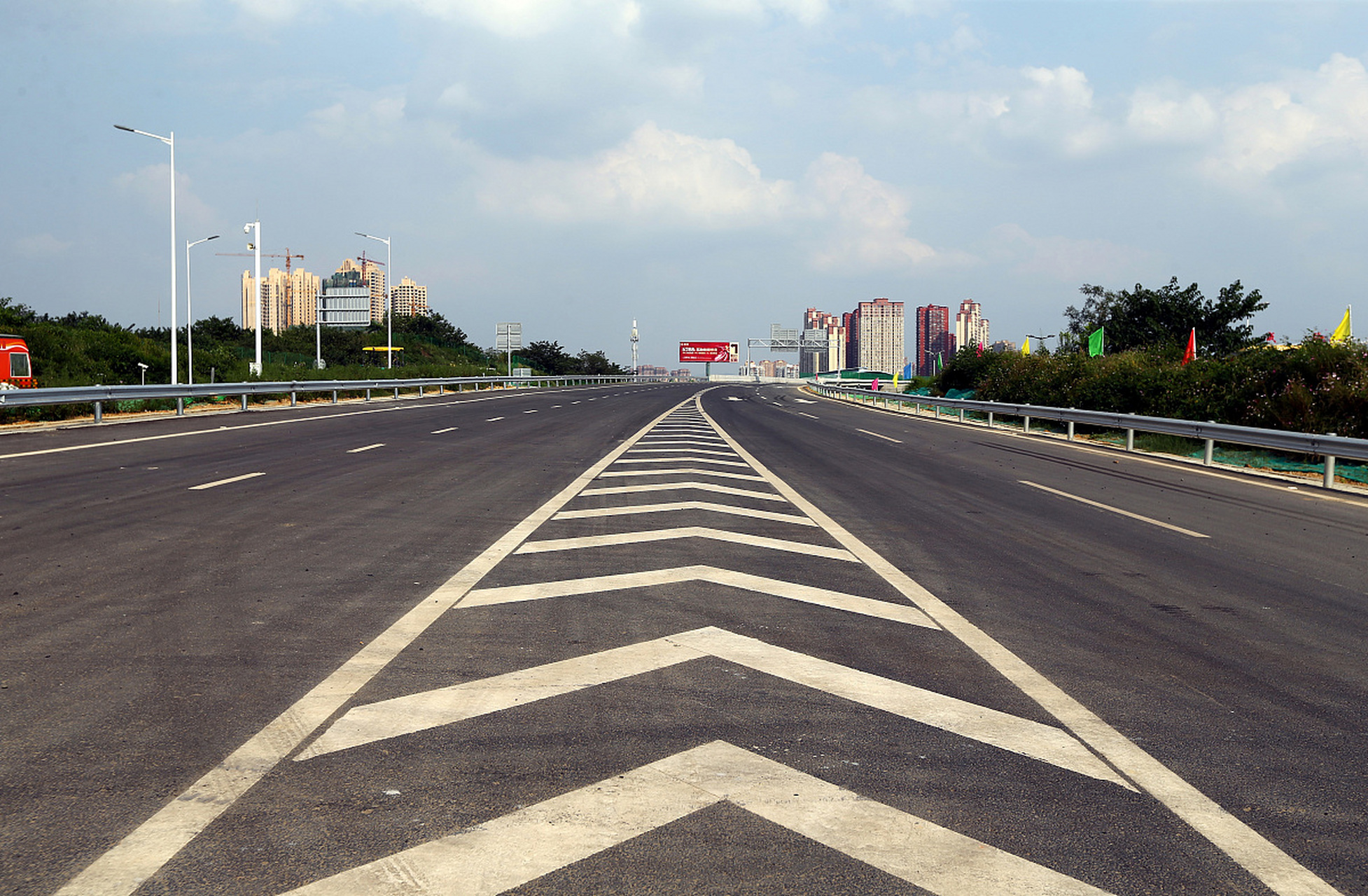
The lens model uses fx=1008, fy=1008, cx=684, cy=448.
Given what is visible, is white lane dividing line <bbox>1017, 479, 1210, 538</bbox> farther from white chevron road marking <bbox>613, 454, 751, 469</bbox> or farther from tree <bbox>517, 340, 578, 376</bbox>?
tree <bbox>517, 340, 578, 376</bbox>

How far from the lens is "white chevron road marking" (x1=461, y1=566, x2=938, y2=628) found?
674 cm

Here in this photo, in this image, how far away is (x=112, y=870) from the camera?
3.11m

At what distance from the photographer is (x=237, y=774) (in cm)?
383

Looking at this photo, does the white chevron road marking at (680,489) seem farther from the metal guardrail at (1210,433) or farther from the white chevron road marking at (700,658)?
the metal guardrail at (1210,433)

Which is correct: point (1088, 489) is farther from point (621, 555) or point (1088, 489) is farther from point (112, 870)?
point (112, 870)

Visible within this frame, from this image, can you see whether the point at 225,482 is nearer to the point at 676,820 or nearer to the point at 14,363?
the point at 676,820

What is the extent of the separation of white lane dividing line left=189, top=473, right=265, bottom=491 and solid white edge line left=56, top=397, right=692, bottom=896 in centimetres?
→ 705

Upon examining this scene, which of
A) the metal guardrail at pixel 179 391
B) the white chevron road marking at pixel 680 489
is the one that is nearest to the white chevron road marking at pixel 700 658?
the white chevron road marking at pixel 680 489

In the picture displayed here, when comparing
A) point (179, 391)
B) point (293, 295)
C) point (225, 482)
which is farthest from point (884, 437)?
point (293, 295)

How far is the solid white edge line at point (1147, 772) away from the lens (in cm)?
322

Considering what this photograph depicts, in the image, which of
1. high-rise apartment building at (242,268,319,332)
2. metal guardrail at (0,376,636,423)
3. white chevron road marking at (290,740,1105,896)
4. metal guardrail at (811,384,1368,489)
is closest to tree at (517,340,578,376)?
high-rise apartment building at (242,268,319,332)

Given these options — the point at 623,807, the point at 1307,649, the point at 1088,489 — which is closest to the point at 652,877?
the point at 623,807

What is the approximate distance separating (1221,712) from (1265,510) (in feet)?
30.6

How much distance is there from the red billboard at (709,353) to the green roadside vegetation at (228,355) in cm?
1014
